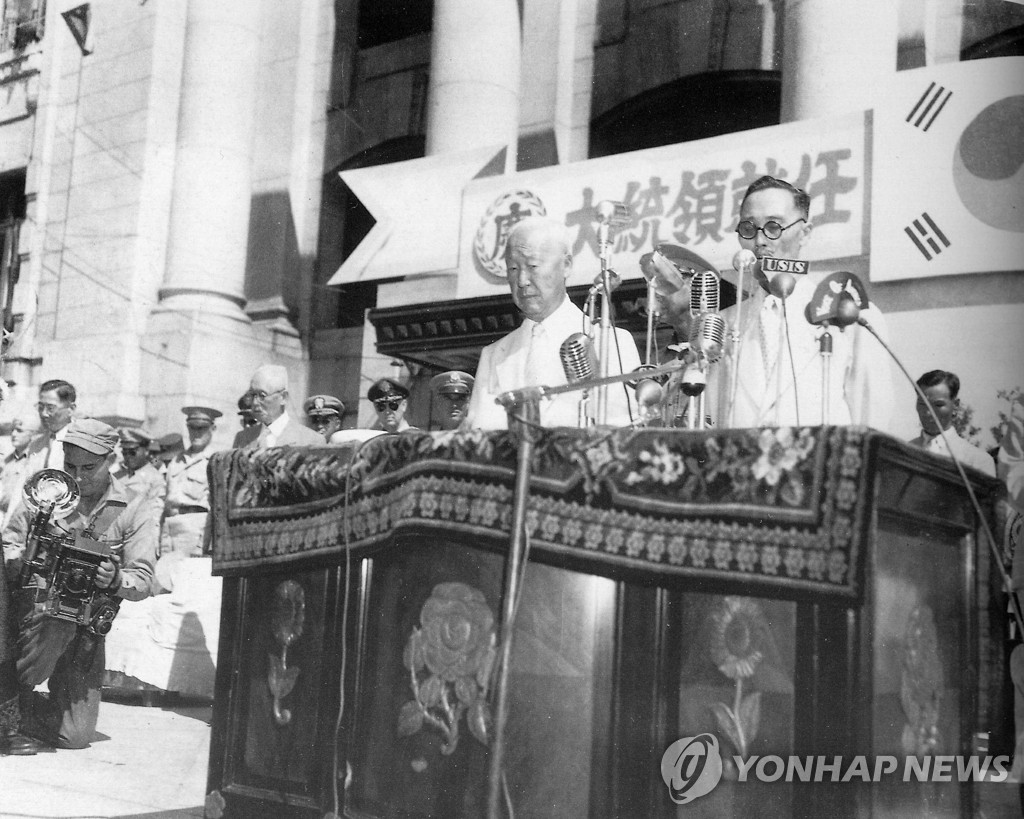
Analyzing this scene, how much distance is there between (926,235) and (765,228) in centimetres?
247

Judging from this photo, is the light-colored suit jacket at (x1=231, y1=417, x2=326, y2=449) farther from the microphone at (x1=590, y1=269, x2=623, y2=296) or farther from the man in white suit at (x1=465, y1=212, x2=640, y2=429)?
the microphone at (x1=590, y1=269, x2=623, y2=296)

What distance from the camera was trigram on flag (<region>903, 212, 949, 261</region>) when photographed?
578cm

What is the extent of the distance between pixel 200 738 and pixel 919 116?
4.69 m

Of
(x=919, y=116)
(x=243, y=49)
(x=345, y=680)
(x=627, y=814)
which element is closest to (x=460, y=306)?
(x=919, y=116)

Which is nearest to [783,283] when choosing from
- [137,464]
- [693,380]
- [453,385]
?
[693,380]

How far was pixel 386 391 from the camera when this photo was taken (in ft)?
23.4

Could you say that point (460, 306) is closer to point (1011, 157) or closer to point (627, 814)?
point (1011, 157)

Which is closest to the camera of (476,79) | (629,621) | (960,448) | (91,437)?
(629,621)

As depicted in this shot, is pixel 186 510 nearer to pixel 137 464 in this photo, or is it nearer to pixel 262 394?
pixel 137 464

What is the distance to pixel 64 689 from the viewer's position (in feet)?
19.5

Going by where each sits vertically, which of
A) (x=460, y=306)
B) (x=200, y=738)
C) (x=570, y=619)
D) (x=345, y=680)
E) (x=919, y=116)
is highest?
(x=919, y=116)

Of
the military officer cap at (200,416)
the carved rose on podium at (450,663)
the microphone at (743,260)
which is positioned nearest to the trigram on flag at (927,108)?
the microphone at (743,260)

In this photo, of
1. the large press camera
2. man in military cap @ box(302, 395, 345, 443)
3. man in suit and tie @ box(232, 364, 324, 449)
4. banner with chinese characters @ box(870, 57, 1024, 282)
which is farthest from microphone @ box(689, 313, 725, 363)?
man in military cap @ box(302, 395, 345, 443)

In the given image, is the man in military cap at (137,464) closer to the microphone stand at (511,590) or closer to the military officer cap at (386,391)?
the military officer cap at (386,391)
